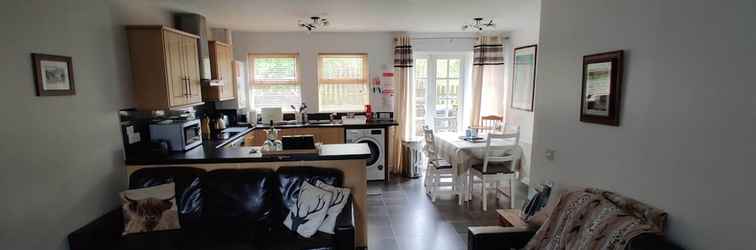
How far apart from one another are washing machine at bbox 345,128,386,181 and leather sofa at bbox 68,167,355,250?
222cm

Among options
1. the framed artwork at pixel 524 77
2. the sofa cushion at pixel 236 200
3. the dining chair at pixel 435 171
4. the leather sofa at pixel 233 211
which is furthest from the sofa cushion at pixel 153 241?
the framed artwork at pixel 524 77

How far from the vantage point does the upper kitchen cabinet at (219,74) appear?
4043 millimetres

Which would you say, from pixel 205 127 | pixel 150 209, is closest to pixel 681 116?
pixel 150 209

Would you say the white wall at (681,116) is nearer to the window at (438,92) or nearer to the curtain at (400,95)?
the curtain at (400,95)

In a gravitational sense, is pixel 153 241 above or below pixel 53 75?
below

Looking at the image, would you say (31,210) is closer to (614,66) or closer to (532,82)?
(614,66)

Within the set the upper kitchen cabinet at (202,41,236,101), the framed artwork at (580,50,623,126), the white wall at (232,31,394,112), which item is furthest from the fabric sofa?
the white wall at (232,31,394,112)

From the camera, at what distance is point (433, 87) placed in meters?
5.43

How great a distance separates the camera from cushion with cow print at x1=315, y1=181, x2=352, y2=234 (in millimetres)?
2363

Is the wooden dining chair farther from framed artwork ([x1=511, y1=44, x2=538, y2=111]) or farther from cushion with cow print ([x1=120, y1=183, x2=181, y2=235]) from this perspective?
cushion with cow print ([x1=120, y1=183, x2=181, y2=235])

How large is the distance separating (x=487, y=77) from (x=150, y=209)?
4.56 meters

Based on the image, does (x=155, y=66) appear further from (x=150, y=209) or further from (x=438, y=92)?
(x=438, y=92)

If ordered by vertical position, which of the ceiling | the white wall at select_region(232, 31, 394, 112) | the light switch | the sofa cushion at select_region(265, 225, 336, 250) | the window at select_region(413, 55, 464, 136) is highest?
the ceiling

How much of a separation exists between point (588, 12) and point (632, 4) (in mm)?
312
